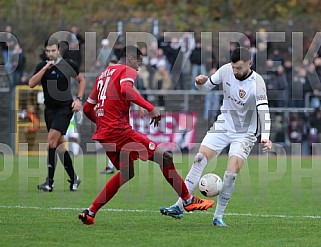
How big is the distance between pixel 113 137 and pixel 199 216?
6.53 ft

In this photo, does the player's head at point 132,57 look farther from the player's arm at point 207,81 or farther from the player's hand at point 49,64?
the player's hand at point 49,64

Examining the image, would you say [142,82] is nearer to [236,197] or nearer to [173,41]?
[173,41]

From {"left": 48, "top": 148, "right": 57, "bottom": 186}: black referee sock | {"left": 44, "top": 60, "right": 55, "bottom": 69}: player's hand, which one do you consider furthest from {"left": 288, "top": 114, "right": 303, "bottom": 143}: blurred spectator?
{"left": 44, "top": 60, "right": 55, "bottom": 69}: player's hand

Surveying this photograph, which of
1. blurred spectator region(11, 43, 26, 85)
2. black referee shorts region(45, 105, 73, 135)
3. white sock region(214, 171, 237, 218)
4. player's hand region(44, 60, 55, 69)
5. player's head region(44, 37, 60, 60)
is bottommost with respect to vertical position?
white sock region(214, 171, 237, 218)

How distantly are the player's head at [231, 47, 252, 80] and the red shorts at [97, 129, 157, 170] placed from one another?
1.31m

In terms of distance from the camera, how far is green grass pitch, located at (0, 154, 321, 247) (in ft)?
29.1

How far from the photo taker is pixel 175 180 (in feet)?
32.9

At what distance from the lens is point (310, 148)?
80.3 feet

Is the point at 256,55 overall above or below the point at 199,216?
above

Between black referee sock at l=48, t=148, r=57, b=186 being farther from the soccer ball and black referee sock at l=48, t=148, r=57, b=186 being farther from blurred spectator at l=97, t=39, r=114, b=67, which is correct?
blurred spectator at l=97, t=39, r=114, b=67

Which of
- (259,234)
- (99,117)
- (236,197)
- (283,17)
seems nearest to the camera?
(259,234)

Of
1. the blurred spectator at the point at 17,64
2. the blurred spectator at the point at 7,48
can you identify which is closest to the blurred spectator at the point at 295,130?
the blurred spectator at the point at 17,64

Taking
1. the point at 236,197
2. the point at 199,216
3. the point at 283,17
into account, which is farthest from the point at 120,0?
the point at 199,216

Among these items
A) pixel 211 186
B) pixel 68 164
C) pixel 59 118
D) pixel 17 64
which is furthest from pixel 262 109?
pixel 17 64
